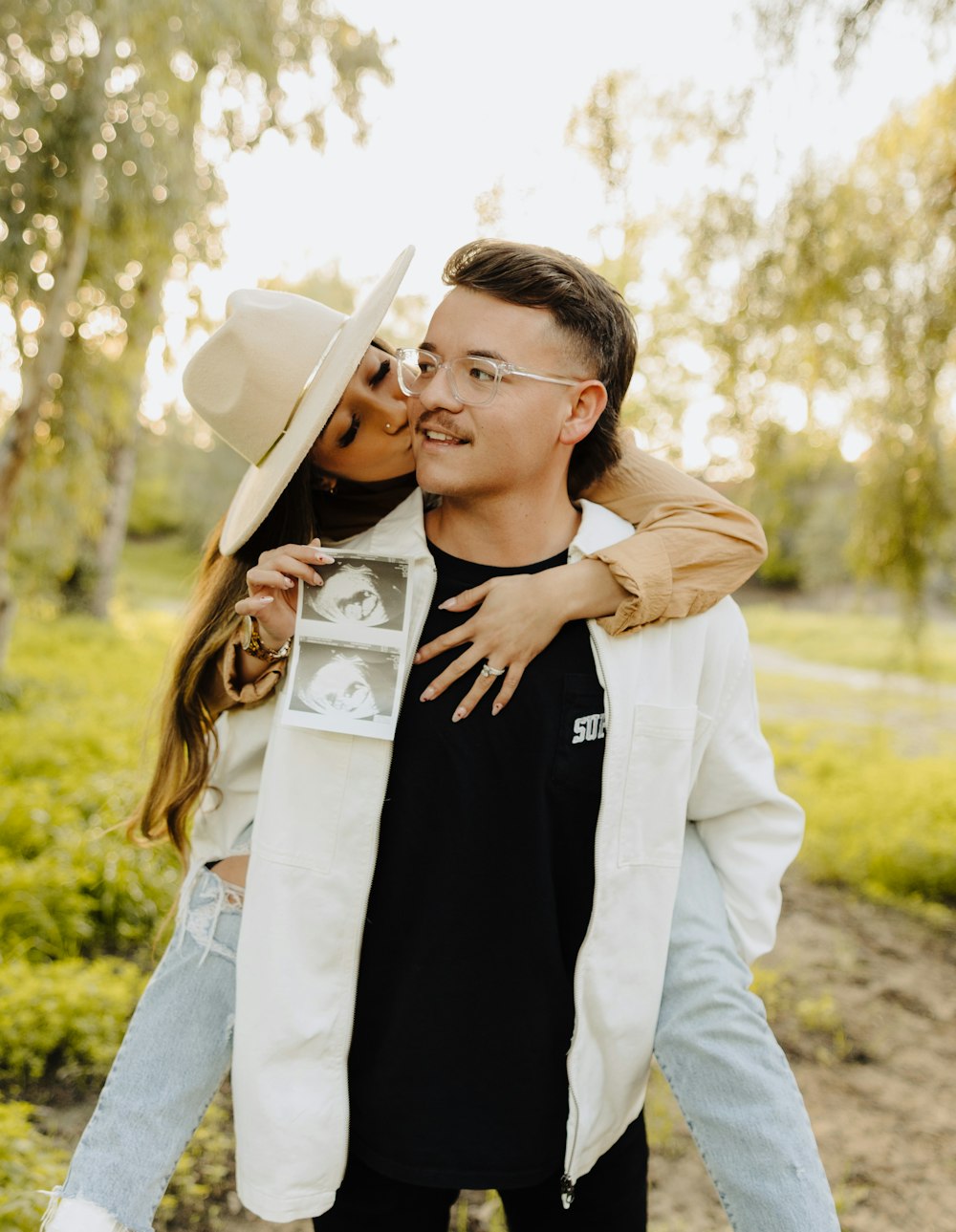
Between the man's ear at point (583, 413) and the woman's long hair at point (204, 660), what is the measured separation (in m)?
0.53

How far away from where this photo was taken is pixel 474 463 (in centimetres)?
191

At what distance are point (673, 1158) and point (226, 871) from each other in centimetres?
239

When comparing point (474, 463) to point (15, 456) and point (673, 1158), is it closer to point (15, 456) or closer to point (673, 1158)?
point (673, 1158)

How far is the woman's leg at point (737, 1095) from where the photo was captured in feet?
5.52

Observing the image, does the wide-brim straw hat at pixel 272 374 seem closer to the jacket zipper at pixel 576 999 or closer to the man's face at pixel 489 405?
the man's face at pixel 489 405

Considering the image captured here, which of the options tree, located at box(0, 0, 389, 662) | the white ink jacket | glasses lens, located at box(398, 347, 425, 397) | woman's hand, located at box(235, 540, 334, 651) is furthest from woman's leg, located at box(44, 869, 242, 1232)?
tree, located at box(0, 0, 389, 662)

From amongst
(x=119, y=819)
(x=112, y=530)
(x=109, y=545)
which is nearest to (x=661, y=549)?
(x=119, y=819)

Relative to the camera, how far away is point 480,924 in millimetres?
1874

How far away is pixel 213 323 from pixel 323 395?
6033 mm

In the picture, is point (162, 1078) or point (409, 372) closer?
point (162, 1078)

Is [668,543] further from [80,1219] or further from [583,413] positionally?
[80,1219]

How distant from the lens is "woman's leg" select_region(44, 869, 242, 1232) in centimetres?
178

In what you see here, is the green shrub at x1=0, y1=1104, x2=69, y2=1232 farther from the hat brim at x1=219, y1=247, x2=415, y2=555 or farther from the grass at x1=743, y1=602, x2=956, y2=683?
the grass at x1=743, y1=602, x2=956, y2=683

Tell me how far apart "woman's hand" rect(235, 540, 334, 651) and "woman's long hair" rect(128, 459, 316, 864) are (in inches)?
8.3
